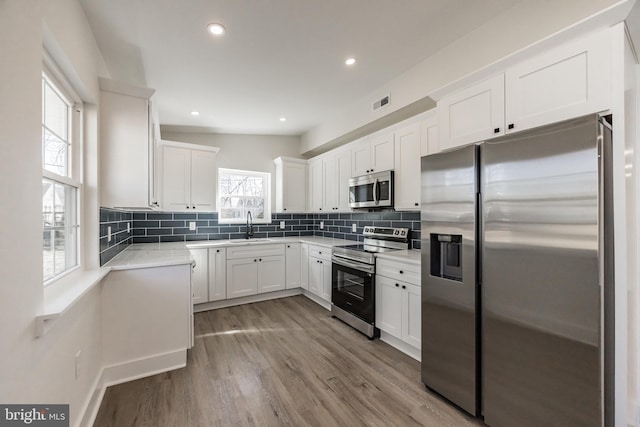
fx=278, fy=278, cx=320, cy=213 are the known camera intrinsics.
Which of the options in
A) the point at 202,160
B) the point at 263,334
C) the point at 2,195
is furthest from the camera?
the point at 202,160

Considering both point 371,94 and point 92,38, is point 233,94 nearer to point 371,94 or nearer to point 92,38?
point 92,38

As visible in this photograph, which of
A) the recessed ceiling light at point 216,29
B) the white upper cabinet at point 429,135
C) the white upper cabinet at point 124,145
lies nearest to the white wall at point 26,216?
the white upper cabinet at point 124,145

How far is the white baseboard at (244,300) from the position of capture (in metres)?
3.79

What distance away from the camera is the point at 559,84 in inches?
59.7

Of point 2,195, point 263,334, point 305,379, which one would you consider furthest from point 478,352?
point 2,195

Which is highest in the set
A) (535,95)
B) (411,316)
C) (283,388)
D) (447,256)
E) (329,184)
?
(535,95)

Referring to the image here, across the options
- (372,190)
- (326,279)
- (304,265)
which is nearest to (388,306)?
(326,279)

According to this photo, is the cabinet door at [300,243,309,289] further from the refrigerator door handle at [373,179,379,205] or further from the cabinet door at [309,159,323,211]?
the refrigerator door handle at [373,179,379,205]

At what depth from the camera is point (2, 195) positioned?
94 cm

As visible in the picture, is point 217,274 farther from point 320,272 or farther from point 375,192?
point 375,192

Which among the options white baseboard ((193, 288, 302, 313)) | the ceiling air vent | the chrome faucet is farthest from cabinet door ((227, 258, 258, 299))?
the ceiling air vent

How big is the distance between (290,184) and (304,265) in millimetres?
1394

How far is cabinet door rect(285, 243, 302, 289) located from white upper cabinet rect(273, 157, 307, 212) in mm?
688

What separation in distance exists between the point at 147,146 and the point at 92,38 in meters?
0.82
